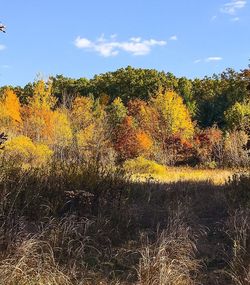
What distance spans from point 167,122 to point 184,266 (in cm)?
3706

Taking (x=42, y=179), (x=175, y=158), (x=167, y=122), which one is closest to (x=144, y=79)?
(x=167, y=122)

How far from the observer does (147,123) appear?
1714 inches

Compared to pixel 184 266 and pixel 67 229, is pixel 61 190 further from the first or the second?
pixel 184 266

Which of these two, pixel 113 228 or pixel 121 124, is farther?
pixel 121 124

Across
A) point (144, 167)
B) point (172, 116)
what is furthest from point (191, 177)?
point (172, 116)

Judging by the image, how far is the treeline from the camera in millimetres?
26984

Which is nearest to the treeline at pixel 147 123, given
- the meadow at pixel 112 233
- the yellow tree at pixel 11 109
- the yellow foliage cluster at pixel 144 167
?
the yellow tree at pixel 11 109

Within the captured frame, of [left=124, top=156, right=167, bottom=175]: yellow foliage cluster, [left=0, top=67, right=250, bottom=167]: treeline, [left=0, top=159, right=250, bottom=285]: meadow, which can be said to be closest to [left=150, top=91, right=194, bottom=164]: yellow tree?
[left=0, top=67, right=250, bottom=167]: treeline

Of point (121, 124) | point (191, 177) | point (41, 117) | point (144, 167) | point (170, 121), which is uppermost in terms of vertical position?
point (41, 117)

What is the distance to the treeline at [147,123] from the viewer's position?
88.5ft

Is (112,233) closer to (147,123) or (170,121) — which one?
(170,121)

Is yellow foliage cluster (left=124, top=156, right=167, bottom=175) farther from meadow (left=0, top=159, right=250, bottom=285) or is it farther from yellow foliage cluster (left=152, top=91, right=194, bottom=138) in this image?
yellow foliage cluster (left=152, top=91, right=194, bottom=138)

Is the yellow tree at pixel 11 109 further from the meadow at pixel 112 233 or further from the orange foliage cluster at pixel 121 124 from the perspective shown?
the meadow at pixel 112 233

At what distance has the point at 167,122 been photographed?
1646 inches
